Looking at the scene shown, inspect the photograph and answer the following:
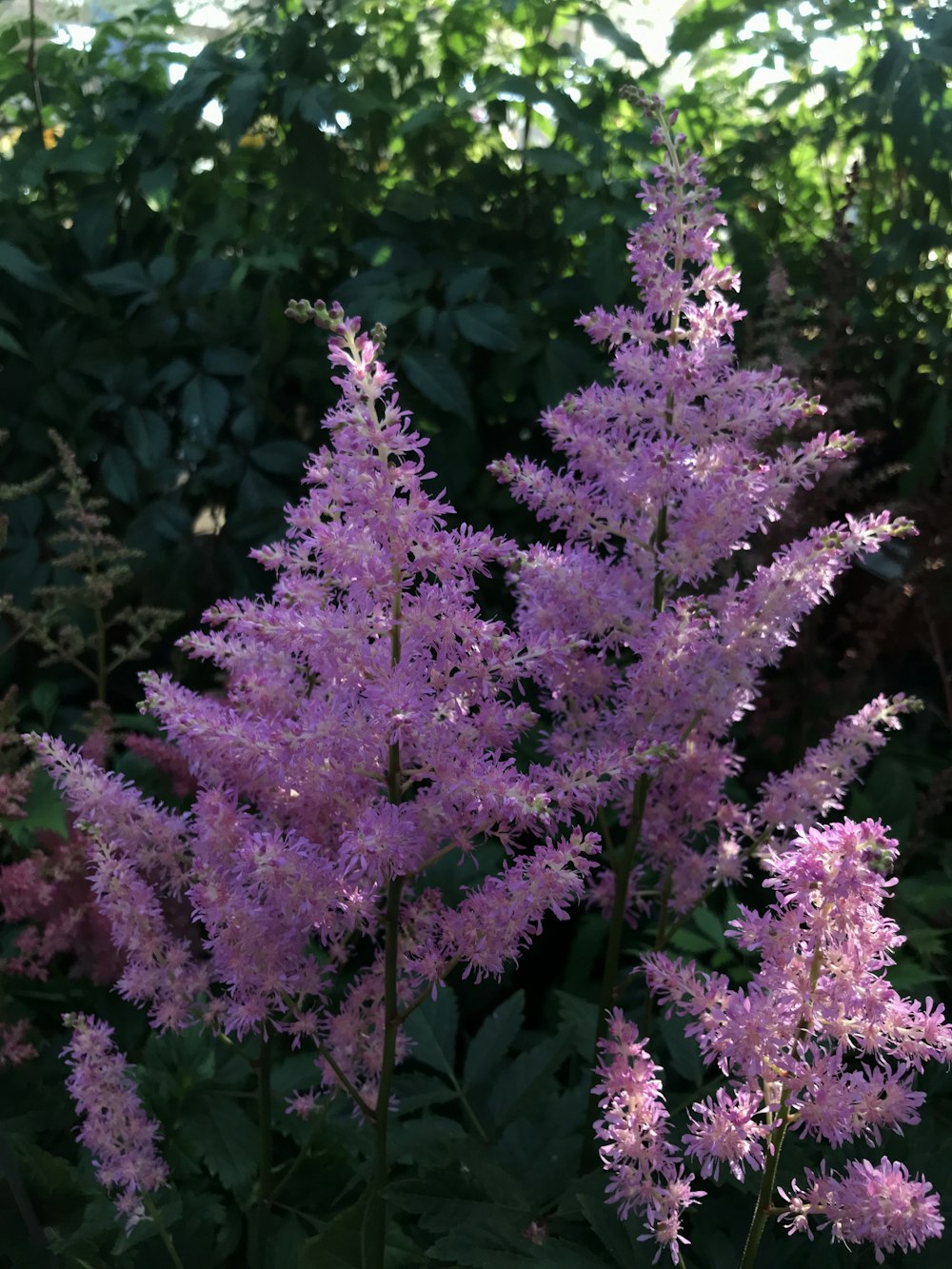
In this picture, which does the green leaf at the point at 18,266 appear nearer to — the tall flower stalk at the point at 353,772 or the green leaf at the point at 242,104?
the green leaf at the point at 242,104

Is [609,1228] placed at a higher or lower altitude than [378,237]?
lower

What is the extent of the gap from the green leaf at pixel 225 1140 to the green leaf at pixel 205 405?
1.20 m

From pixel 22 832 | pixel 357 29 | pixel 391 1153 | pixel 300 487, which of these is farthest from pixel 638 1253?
pixel 357 29

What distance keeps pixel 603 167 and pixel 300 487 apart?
82 centimetres

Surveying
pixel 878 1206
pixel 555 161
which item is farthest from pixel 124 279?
pixel 878 1206

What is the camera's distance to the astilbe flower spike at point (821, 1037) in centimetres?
77

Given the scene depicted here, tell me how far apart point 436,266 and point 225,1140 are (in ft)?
5.07

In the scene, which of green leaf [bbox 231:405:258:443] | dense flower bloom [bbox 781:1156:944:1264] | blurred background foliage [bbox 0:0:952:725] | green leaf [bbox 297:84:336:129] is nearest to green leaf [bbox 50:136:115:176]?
blurred background foliage [bbox 0:0:952:725]

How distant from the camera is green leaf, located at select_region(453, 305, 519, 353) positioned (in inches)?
78.9

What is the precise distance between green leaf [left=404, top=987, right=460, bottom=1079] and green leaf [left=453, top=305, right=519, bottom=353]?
1.08m

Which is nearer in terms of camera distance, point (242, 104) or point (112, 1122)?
point (112, 1122)

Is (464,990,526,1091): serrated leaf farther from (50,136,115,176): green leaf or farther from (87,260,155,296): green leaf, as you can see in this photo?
(50,136,115,176): green leaf

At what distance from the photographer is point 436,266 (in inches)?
86.2

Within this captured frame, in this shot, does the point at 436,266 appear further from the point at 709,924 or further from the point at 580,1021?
the point at 580,1021
